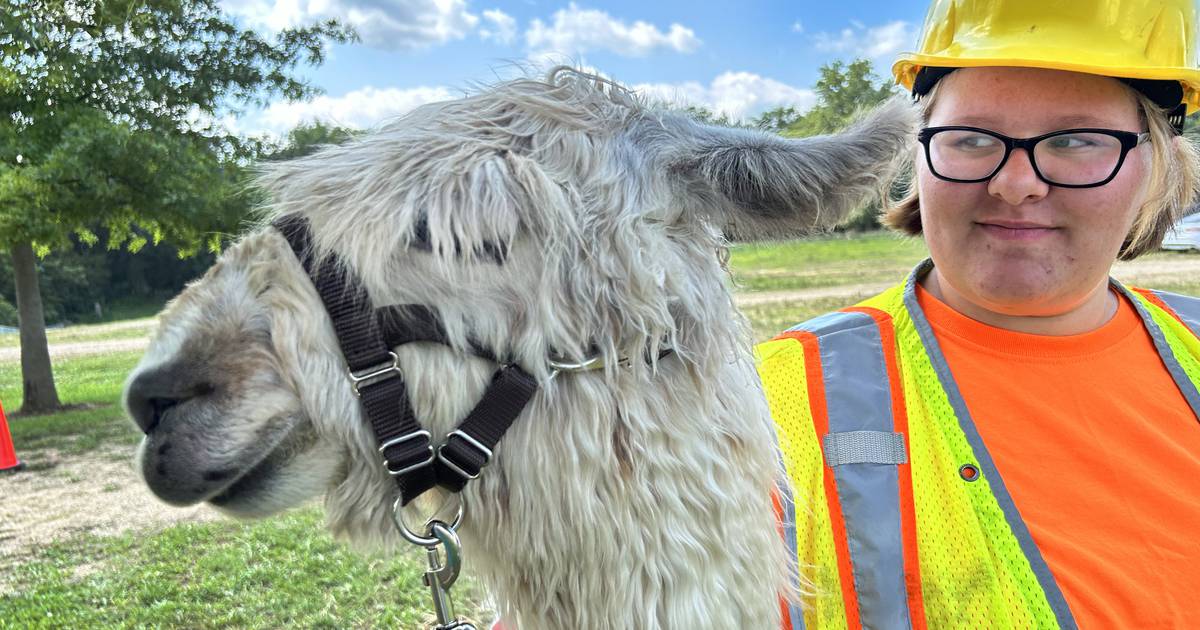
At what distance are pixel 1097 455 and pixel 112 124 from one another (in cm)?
1070

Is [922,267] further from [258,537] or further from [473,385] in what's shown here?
[258,537]

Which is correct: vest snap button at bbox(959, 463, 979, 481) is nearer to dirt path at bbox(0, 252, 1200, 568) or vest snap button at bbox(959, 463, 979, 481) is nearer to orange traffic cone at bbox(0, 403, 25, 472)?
dirt path at bbox(0, 252, 1200, 568)

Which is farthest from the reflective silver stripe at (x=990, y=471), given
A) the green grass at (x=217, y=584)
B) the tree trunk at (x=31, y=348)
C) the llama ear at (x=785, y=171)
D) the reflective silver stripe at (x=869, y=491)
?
the tree trunk at (x=31, y=348)

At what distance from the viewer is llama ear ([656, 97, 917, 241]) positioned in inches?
55.1

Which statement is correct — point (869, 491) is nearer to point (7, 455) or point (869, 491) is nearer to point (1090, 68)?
point (1090, 68)

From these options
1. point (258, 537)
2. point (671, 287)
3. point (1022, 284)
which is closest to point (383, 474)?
point (671, 287)

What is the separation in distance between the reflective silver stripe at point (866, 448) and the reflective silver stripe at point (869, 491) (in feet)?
0.03

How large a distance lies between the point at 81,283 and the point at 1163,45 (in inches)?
1650

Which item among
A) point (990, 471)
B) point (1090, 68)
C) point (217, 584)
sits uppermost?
point (1090, 68)

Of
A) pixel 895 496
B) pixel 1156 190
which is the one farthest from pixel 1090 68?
pixel 895 496

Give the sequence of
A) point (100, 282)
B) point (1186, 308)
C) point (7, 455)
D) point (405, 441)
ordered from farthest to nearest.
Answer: point (100, 282), point (7, 455), point (1186, 308), point (405, 441)

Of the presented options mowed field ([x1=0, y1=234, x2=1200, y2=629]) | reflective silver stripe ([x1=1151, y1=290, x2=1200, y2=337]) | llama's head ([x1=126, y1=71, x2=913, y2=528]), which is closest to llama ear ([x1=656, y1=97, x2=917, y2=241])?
llama's head ([x1=126, y1=71, x2=913, y2=528])

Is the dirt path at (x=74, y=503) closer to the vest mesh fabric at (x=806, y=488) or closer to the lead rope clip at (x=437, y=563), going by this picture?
the vest mesh fabric at (x=806, y=488)

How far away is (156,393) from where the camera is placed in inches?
50.6
